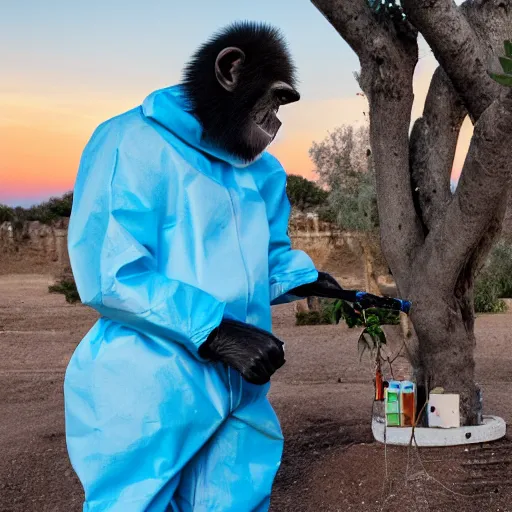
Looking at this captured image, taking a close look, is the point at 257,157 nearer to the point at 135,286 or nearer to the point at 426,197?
the point at 135,286

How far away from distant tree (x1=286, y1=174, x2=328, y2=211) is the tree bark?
20.8 m

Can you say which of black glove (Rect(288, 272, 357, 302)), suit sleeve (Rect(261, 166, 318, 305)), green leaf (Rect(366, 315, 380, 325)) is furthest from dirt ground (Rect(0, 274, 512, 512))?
suit sleeve (Rect(261, 166, 318, 305))

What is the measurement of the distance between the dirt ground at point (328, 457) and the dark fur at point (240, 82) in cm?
269

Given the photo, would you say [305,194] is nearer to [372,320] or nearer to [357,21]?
[357,21]

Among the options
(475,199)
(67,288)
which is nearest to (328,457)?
(475,199)

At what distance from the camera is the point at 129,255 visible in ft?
7.34

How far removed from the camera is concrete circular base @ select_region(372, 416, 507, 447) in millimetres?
4930

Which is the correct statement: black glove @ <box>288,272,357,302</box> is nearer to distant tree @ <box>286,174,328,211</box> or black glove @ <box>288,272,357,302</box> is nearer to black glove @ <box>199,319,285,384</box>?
black glove @ <box>199,319,285,384</box>

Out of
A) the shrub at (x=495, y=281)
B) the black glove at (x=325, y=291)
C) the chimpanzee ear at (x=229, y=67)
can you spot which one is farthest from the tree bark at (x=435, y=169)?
the shrub at (x=495, y=281)

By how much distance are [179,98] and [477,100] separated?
8.85 ft

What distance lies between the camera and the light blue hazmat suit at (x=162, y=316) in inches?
89.4

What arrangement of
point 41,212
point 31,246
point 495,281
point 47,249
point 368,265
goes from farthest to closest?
point 41,212 → point 31,246 → point 47,249 → point 495,281 → point 368,265

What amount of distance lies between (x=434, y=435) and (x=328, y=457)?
630 mm

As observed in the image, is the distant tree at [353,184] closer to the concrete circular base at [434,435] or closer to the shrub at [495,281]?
the shrub at [495,281]
